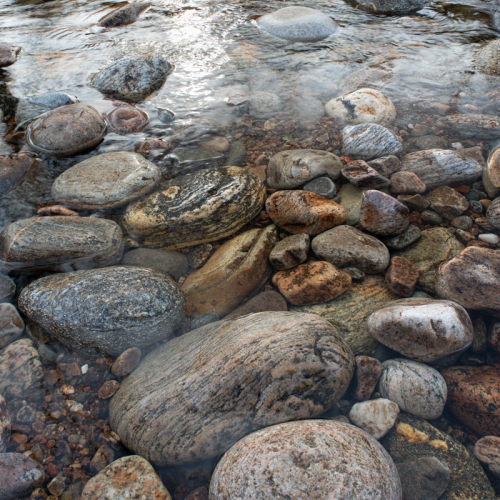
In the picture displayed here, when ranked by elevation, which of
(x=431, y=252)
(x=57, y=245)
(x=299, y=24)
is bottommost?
(x=431, y=252)

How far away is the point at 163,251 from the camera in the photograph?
3.46 m

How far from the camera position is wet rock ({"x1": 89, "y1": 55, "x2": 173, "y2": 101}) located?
19.1 ft

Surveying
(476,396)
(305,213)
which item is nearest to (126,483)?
(476,396)

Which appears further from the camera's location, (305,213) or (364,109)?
(364,109)

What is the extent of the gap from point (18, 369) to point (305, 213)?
2.79 metres

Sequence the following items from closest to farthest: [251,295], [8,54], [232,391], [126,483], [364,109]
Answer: [126,483]
[232,391]
[251,295]
[364,109]
[8,54]

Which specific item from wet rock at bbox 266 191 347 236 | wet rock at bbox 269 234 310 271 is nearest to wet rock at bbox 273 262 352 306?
wet rock at bbox 269 234 310 271

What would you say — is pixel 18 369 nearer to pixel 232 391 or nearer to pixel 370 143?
pixel 232 391

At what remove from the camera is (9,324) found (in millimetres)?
2793

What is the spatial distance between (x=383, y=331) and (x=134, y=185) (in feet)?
9.69

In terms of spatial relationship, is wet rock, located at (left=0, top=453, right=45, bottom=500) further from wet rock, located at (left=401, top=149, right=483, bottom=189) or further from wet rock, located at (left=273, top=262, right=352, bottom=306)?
wet rock, located at (left=401, top=149, right=483, bottom=189)

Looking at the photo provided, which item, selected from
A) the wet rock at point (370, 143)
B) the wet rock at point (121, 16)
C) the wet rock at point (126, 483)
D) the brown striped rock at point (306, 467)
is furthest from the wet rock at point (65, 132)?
the wet rock at point (121, 16)

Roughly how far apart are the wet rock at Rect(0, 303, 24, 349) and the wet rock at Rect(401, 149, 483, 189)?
421cm

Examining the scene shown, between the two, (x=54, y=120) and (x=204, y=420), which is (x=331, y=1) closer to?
(x=54, y=120)
